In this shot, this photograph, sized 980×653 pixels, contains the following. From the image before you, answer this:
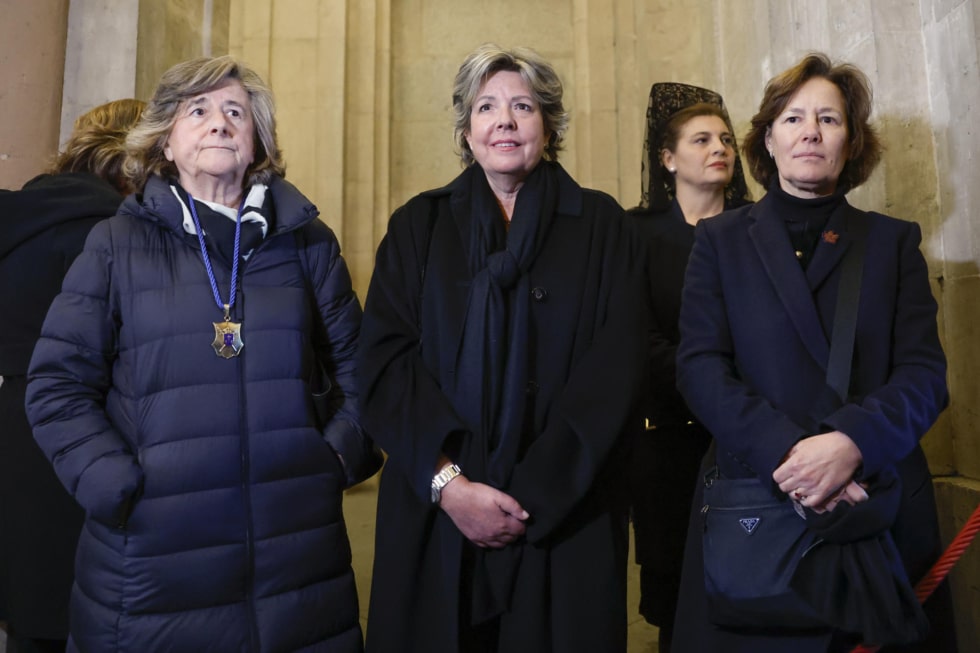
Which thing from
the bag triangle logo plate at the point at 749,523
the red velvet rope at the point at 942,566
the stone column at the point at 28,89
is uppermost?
the stone column at the point at 28,89

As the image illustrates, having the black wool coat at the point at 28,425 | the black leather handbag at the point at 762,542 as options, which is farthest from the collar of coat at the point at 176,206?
the black leather handbag at the point at 762,542

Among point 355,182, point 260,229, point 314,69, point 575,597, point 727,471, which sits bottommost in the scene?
point 575,597

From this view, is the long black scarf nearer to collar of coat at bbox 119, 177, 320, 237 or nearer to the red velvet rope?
collar of coat at bbox 119, 177, 320, 237

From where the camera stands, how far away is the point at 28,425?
2.08 metres

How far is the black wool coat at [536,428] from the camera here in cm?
165

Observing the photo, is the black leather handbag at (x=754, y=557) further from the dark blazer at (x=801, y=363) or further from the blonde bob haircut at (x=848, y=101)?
the blonde bob haircut at (x=848, y=101)

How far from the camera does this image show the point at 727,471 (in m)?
1.76

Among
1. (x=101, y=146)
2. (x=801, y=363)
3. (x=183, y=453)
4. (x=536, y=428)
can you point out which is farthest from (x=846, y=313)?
(x=101, y=146)

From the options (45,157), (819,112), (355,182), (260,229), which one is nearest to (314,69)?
(355,182)

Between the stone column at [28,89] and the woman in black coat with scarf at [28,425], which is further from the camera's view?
the stone column at [28,89]

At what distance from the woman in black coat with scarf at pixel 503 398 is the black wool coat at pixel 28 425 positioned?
3.13ft

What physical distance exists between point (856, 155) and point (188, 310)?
5.67ft

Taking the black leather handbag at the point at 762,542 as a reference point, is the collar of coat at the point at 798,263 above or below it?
above

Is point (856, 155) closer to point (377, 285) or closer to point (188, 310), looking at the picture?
point (377, 285)
